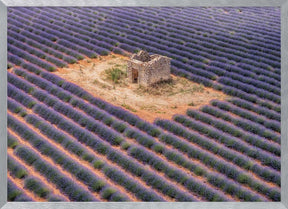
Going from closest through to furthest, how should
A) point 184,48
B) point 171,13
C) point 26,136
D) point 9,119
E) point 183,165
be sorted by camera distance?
1. point 183,165
2. point 26,136
3. point 9,119
4. point 184,48
5. point 171,13

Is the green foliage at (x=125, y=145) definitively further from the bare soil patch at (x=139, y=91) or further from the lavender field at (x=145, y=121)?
the bare soil patch at (x=139, y=91)

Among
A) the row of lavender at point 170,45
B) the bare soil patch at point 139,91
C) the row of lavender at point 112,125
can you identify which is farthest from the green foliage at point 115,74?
the row of lavender at point 170,45

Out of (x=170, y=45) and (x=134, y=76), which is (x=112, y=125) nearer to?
(x=134, y=76)

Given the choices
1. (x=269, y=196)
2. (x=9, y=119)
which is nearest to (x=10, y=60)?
(x=9, y=119)

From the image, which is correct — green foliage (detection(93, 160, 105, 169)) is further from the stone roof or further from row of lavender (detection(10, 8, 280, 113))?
row of lavender (detection(10, 8, 280, 113))

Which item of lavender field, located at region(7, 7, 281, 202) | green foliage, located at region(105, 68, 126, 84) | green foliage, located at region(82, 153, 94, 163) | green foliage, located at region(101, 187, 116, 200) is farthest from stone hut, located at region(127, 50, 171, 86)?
green foliage, located at region(101, 187, 116, 200)

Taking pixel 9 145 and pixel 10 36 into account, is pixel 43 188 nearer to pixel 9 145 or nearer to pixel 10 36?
pixel 9 145

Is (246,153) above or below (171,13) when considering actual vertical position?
below
